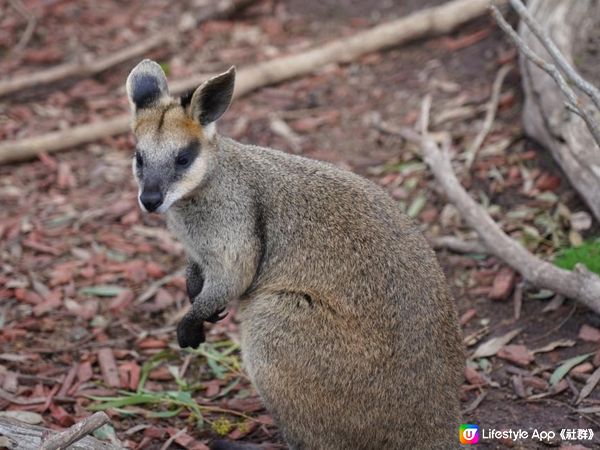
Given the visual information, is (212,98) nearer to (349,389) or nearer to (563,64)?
(349,389)

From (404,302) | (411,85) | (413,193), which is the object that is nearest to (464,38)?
(411,85)

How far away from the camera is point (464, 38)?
1032 centimetres

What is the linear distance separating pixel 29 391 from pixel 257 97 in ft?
17.5

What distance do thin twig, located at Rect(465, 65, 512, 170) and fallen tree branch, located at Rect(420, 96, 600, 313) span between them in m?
0.26

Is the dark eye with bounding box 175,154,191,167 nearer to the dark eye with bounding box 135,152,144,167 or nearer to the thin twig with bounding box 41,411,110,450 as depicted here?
the dark eye with bounding box 135,152,144,167

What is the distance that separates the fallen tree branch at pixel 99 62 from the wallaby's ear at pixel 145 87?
5.39 m

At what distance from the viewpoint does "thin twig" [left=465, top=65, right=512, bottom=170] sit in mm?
8250

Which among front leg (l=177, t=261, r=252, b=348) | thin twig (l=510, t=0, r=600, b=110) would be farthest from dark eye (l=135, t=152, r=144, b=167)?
thin twig (l=510, t=0, r=600, b=110)

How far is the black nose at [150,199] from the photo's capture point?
4965 millimetres

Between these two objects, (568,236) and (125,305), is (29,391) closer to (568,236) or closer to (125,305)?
(125,305)

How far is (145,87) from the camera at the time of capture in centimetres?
546

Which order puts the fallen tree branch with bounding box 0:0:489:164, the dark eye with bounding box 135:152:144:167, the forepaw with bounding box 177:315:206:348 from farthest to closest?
the fallen tree branch with bounding box 0:0:489:164 → the forepaw with bounding box 177:315:206:348 → the dark eye with bounding box 135:152:144:167

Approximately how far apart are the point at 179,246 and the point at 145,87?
274 cm

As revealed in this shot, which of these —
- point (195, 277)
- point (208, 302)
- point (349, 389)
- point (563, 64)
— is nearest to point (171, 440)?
point (208, 302)
